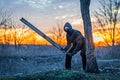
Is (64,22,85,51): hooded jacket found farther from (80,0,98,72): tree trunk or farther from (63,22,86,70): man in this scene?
(80,0,98,72): tree trunk

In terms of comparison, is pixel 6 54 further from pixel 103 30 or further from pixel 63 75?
pixel 63 75

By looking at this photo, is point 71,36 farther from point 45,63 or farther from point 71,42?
point 45,63

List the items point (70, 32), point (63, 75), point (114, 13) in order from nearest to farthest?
point (63, 75) → point (70, 32) → point (114, 13)

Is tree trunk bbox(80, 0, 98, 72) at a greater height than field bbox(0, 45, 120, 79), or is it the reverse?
tree trunk bbox(80, 0, 98, 72)

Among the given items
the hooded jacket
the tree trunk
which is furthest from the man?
the tree trunk

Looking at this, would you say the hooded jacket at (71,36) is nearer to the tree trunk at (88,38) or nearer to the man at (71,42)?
the man at (71,42)

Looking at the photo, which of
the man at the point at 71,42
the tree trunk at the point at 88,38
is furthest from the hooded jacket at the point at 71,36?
the tree trunk at the point at 88,38

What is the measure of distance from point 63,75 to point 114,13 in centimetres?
3680

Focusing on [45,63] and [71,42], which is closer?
[71,42]

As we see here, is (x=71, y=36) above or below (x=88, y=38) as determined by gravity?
above

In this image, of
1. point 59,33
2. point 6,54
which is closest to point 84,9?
point 6,54

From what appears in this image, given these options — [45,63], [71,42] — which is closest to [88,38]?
[71,42]

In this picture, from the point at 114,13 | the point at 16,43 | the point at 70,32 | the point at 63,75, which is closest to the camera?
the point at 63,75

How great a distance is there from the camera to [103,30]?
48812 mm
